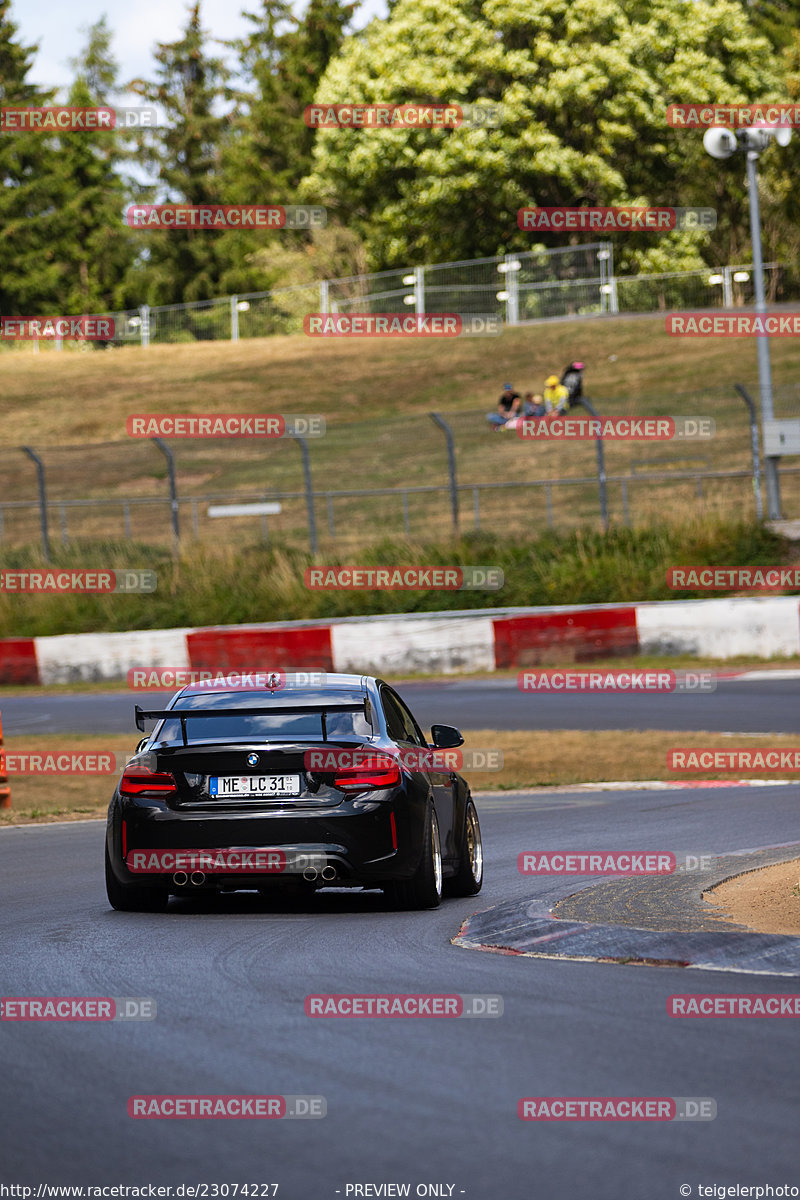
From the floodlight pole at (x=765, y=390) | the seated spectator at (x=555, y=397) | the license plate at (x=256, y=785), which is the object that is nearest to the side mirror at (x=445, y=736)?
the license plate at (x=256, y=785)

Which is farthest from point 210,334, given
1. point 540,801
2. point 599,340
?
point 540,801

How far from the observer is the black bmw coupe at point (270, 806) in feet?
28.5

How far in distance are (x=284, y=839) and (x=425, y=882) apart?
0.87m

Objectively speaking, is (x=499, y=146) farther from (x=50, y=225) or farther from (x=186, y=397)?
(x=50, y=225)

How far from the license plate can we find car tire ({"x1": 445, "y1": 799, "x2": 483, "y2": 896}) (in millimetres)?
1650

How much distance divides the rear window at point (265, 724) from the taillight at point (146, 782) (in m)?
0.18

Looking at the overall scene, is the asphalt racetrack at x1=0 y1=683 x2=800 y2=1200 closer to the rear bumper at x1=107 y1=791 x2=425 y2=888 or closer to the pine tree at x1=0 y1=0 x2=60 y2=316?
the rear bumper at x1=107 y1=791 x2=425 y2=888

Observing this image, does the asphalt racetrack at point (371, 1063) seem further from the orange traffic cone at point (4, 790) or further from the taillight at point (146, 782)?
the orange traffic cone at point (4, 790)

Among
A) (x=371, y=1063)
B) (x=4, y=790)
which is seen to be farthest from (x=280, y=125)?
(x=371, y=1063)

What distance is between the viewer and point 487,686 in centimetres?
2259

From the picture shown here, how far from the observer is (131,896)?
360 inches

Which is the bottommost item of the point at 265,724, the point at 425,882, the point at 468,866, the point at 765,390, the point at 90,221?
the point at 468,866

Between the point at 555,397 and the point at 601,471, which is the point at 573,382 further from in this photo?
the point at 601,471

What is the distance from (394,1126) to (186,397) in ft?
167
